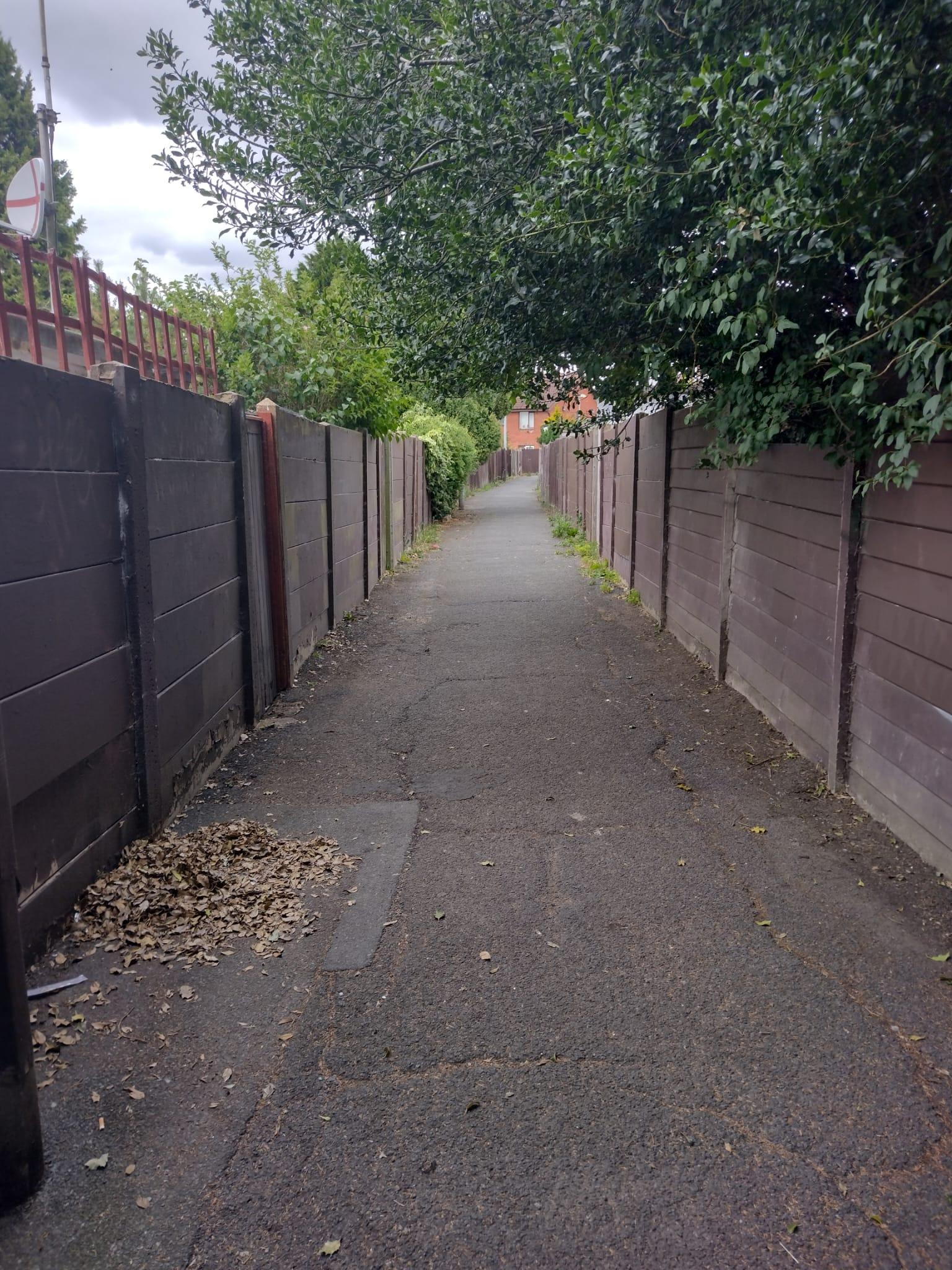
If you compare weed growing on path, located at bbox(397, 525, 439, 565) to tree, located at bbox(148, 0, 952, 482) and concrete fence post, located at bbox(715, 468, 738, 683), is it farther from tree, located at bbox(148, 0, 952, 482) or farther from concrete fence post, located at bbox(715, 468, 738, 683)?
concrete fence post, located at bbox(715, 468, 738, 683)

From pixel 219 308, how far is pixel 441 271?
3450 millimetres

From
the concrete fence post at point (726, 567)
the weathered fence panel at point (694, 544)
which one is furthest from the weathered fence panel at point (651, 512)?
the concrete fence post at point (726, 567)

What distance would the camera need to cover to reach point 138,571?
11.8 ft

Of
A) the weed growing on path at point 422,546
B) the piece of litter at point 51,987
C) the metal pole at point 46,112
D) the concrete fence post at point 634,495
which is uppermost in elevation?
the metal pole at point 46,112

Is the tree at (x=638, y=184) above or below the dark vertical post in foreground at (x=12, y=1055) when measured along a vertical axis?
above

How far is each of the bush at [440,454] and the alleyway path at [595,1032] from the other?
1487cm

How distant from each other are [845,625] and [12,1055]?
3.71 metres

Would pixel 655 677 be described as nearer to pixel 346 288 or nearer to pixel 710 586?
pixel 710 586

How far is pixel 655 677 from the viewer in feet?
22.5

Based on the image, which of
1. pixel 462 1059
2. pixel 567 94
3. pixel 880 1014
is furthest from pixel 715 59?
pixel 462 1059

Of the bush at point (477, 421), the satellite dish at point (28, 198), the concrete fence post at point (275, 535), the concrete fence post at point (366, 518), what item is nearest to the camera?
the satellite dish at point (28, 198)

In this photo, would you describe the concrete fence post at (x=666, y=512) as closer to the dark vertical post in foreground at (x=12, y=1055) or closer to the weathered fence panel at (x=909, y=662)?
the weathered fence panel at (x=909, y=662)

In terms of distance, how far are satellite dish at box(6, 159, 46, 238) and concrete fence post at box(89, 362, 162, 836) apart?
3.77ft

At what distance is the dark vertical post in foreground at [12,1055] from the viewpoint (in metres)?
1.93
